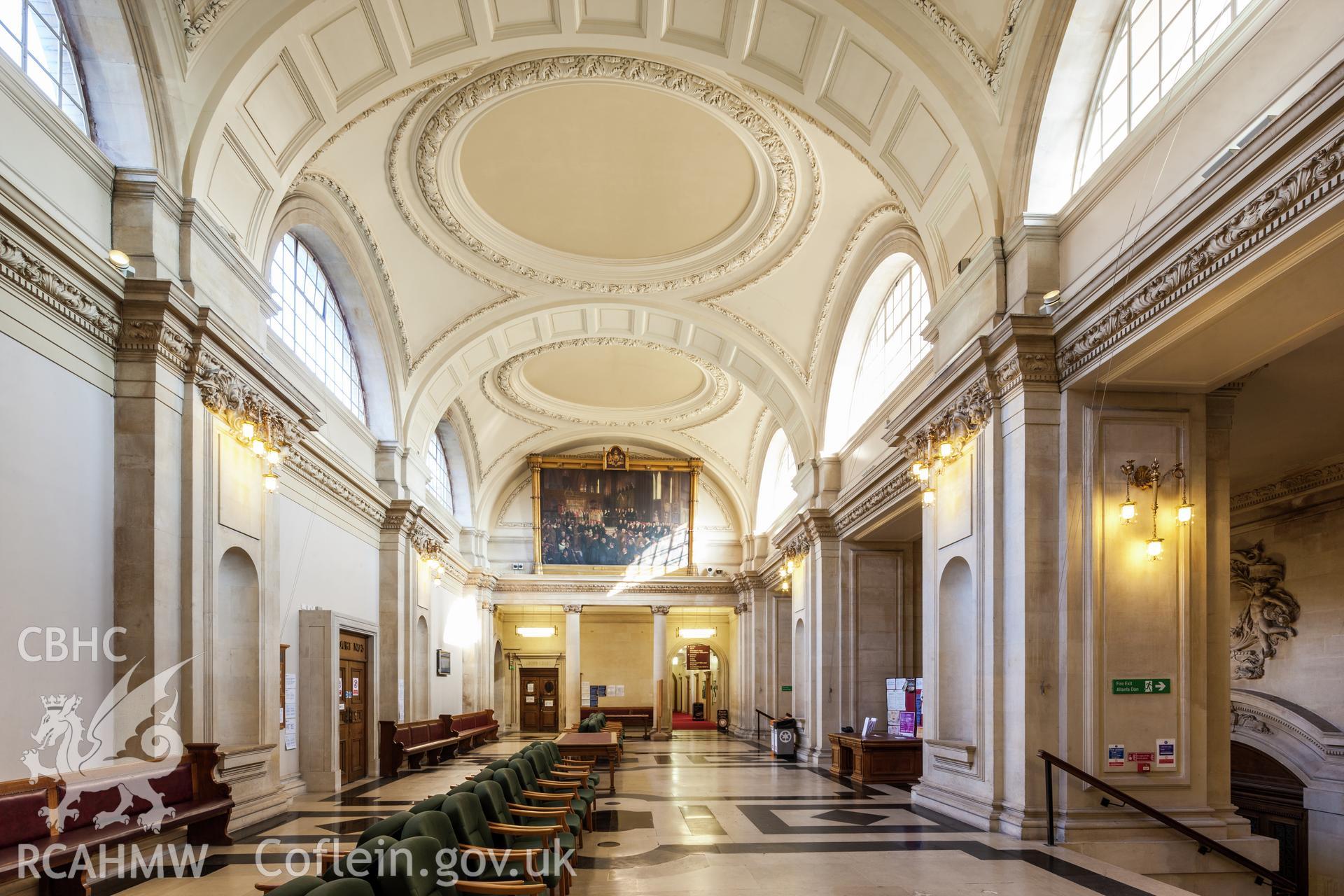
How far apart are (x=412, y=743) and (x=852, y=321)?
10578mm

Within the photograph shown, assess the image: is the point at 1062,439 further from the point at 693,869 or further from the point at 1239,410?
the point at 693,869

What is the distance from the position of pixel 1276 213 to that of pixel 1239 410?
245 inches

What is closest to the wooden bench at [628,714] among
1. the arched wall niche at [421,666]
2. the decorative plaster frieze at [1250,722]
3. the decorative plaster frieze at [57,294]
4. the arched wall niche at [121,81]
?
the arched wall niche at [421,666]

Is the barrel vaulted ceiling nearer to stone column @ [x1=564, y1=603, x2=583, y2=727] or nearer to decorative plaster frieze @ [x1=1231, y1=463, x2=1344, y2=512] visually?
decorative plaster frieze @ [x1=1231, y1=463, x2=1344, y2=512]

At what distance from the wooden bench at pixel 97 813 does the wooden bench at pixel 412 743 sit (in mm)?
7722

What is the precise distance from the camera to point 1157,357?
26.2 ft

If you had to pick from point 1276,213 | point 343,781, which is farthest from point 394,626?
point 1276,213

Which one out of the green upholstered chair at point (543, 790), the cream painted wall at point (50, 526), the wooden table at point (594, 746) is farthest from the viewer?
the wooden table at point (594, 746)

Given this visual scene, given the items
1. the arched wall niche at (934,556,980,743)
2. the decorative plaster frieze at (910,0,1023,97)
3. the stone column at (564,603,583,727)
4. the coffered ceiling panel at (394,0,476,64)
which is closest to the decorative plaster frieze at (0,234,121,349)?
the coffered ceiling panel at (394,0,476,64)

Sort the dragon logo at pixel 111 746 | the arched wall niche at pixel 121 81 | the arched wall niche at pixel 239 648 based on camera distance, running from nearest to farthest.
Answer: the dragon logo at pixel 111 746 < the arched wall niche at pixel 121 81 < the arched wall niche at pixel 239 648

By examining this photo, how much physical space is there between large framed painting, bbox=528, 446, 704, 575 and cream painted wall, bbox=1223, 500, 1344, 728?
55.7 ft

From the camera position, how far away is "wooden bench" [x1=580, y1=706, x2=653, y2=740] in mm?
31875

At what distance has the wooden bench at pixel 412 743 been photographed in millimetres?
16250

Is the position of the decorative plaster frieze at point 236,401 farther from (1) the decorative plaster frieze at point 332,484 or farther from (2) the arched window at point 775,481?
(2) the arched window at point 775,481
